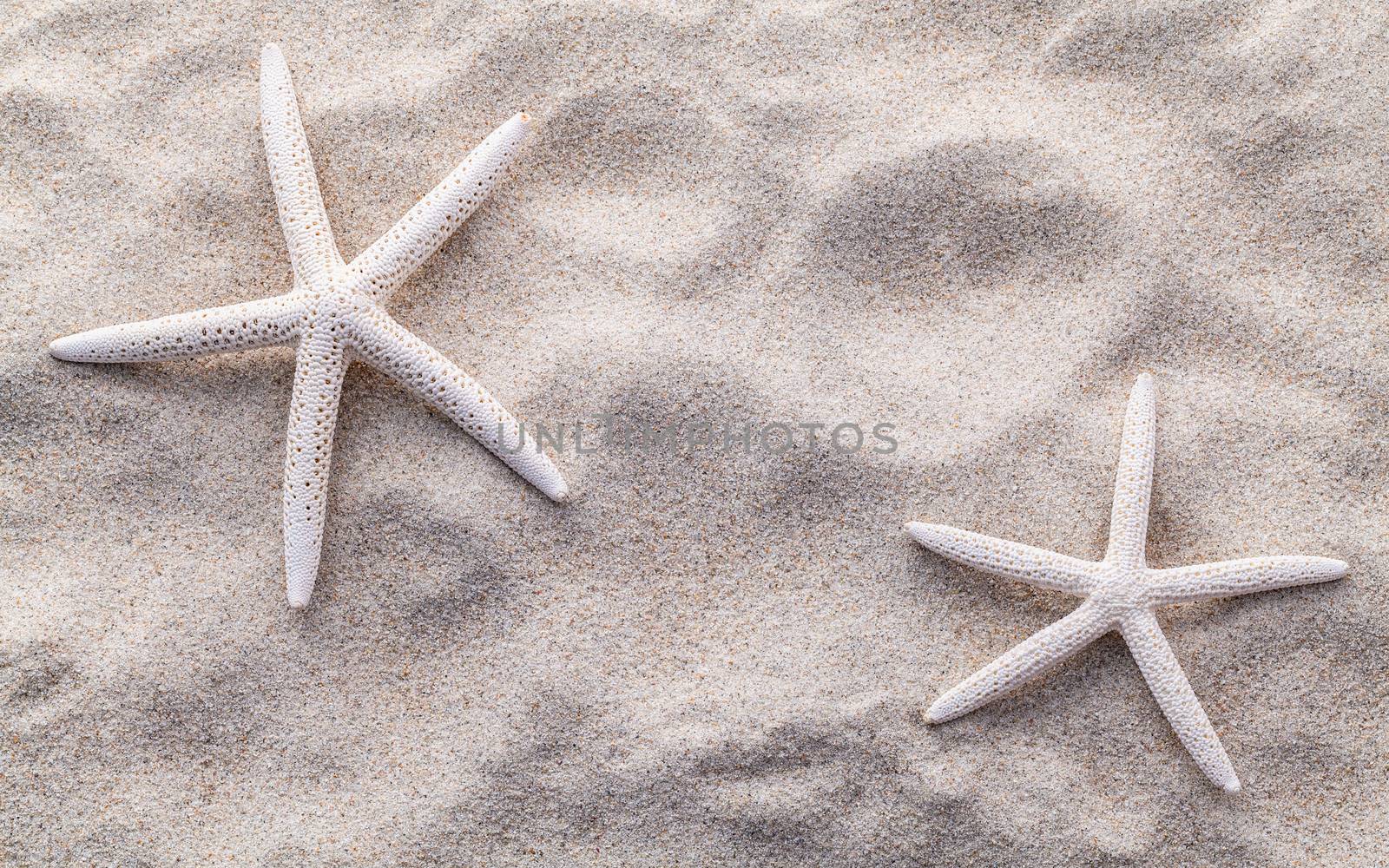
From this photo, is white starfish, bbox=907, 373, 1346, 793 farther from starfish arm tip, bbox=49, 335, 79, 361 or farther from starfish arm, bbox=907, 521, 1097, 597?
starfish arm tip, bbox=49, 335, 79, 361

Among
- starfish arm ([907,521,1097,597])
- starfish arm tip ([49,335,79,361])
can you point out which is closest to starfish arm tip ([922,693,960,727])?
starfish arm ([907,521,1097,597])

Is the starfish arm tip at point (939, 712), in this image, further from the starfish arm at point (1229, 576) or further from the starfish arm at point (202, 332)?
the starfish arm at point (202, 332)

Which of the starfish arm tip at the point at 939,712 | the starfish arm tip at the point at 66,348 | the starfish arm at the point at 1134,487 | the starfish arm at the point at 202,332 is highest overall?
the starfish arm at the point at 202,332

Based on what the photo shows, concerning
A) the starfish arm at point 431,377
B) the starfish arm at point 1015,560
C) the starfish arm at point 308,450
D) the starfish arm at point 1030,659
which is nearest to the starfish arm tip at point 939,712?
the starfish arm at point 1030,659

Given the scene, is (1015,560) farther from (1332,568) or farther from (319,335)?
(319,335)

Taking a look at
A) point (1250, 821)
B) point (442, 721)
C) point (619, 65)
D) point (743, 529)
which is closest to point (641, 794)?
point (442, 721)

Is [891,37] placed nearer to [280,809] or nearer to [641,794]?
[641,794]
